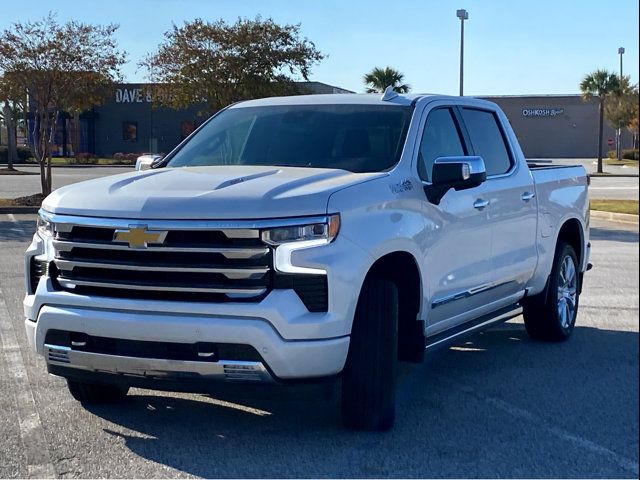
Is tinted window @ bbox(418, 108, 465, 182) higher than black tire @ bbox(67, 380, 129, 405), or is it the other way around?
tinted window @ bbox(418, 108, 465, 182)

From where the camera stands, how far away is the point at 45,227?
4941 millimetres

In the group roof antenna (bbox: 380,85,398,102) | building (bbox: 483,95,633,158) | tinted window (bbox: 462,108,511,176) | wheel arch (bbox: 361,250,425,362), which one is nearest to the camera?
wheel arch (bbox: 361,250,425,362)

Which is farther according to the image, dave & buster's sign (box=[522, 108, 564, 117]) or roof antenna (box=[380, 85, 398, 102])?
dave & buster's sign (box=[522, 108, 564, 117])

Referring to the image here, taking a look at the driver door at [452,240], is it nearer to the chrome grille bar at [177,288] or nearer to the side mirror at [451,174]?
the side mirror at [451,174]

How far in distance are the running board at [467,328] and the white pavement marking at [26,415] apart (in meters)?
2.21

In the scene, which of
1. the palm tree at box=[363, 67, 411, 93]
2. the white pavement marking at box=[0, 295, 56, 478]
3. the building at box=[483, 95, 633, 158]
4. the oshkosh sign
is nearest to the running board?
the white pavement marking at box=[0, 295, 56, 478]

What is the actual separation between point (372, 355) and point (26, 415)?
85.9 inches

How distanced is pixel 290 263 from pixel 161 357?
79 cm

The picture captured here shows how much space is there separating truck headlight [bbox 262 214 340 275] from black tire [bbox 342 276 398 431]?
400 mm

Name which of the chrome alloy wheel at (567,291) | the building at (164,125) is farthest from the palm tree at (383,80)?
the chrome alloy wheel at (567,291)

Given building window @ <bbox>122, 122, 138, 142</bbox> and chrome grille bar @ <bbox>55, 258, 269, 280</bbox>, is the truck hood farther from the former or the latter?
building window @ <bbox>122, 122, 138, 142</bbox>

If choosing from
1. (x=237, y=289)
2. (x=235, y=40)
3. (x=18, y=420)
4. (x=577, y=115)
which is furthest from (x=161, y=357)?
(x=577, y=115)

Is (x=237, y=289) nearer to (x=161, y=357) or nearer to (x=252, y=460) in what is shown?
(x=161, y=357)

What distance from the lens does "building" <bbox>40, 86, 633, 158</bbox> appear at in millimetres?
61219
